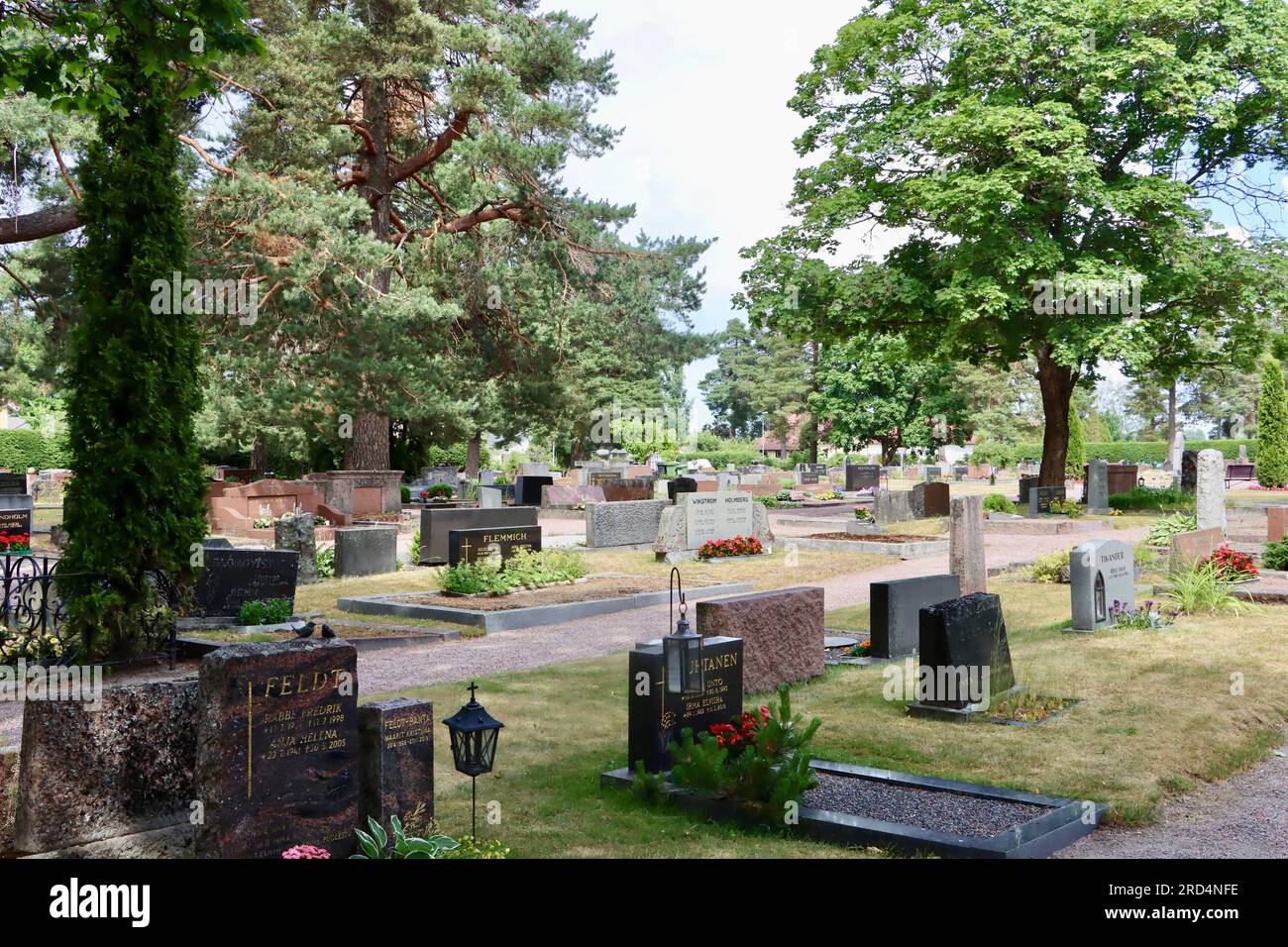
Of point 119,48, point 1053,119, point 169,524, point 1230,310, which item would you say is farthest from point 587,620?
point 1230,310

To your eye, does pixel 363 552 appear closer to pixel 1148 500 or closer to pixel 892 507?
pixel 892 507

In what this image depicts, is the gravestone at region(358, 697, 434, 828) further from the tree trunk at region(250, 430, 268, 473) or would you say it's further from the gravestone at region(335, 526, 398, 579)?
the tree trunk at region(250, 430, 268, 473)

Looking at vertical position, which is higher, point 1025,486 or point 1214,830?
point 1025,486

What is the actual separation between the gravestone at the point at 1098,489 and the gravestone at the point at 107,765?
25.6 m

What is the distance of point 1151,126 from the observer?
26469 mm

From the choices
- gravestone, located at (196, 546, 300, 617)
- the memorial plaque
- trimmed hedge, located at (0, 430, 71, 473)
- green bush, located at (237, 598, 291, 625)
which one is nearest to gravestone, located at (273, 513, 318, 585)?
gravestone, located at (196, 546, 300, 617)

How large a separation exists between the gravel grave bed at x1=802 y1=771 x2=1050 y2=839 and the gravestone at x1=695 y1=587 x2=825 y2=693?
97.0 inches

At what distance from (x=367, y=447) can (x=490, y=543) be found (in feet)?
43.6

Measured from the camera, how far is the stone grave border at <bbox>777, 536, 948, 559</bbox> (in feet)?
70.2

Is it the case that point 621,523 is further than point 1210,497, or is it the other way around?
point 621,523

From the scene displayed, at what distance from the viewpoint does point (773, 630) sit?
10.2m

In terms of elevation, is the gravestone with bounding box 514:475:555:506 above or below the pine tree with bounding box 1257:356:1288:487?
below

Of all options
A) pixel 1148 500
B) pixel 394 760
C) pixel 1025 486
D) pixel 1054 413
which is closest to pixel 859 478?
pixel 1025 486

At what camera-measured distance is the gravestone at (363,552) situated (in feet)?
60.3
